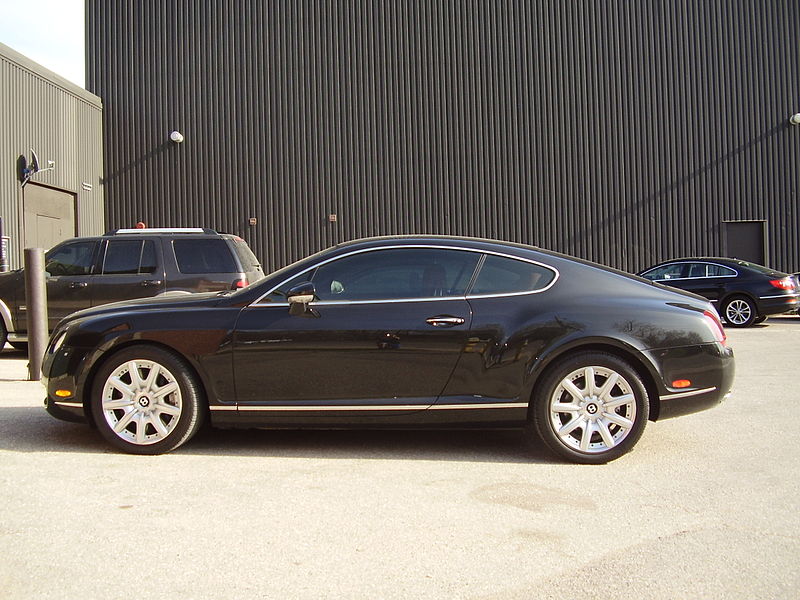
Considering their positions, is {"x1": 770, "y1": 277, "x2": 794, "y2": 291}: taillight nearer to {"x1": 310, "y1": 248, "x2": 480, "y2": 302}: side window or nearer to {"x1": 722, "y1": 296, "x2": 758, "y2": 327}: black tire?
{"x1": 722, "y1": 296, "x2": 758, "y2": 327}: black tire

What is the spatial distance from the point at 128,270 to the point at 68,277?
83 centimetres

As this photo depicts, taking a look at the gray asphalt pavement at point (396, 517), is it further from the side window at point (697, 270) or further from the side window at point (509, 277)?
the side window at point (697, 270)

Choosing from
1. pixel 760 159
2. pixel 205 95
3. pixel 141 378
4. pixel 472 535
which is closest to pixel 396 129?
pixel 205 95

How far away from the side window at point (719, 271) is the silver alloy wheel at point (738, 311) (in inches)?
20.5

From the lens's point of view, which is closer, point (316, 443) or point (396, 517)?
point (396, 517)

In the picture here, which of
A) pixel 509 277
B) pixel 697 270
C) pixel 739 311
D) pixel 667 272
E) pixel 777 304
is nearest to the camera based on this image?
pixel 509 277

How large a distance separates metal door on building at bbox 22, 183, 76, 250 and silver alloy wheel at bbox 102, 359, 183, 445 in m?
12.4

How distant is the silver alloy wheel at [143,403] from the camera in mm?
4926

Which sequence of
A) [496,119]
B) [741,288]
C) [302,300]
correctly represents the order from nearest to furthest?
[302,300] → [741,288] → [496,119]

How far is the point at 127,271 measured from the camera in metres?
10.1

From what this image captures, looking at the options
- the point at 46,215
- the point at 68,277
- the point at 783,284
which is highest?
the point at 46,215

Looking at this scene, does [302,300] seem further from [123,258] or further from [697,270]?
[697,270]

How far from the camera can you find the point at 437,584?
3.03 metres

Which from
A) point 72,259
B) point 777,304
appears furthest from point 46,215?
point 777,304
